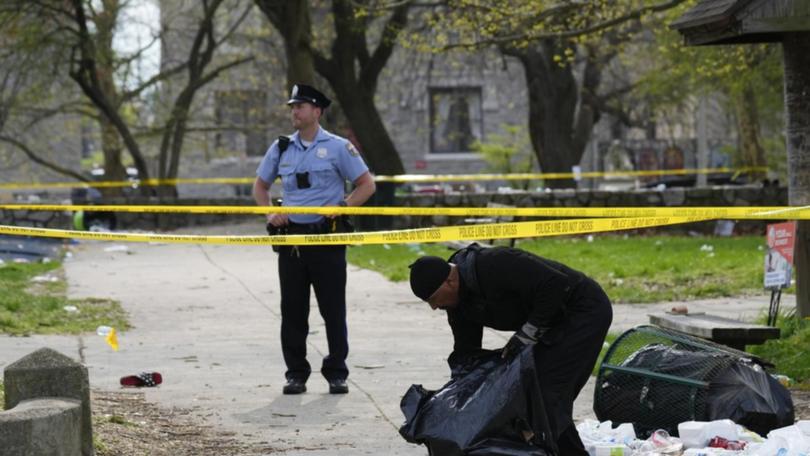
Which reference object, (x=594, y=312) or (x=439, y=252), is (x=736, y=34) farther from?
(x=439, y=252)

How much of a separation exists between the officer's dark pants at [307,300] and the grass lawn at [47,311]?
3386mm

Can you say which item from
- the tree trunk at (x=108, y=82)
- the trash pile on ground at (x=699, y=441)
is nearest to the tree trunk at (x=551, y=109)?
the tree trunk at (x=108, y=82)

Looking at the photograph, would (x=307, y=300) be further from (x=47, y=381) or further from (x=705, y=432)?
(x=705, y=432)

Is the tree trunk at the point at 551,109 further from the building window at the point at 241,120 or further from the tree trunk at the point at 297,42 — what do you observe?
the building window at the point at 241,120

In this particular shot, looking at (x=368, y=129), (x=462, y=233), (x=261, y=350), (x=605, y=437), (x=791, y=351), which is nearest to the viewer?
(x=605, y=437)

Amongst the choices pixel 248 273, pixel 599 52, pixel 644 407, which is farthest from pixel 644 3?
pixel 644 407

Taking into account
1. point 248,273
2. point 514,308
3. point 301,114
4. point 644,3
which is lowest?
point 248,273

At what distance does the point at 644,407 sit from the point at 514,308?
1204mm

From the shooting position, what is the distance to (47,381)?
6191 millimetres

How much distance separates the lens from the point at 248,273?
1661 cm

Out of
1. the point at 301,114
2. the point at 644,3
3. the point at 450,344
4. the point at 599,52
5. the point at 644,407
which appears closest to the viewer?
the point at 644,407

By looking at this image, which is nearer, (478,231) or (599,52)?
(478,231)

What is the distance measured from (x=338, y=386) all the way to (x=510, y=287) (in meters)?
2.80

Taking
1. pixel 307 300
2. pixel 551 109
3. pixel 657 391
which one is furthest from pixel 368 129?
pixel 657 391
